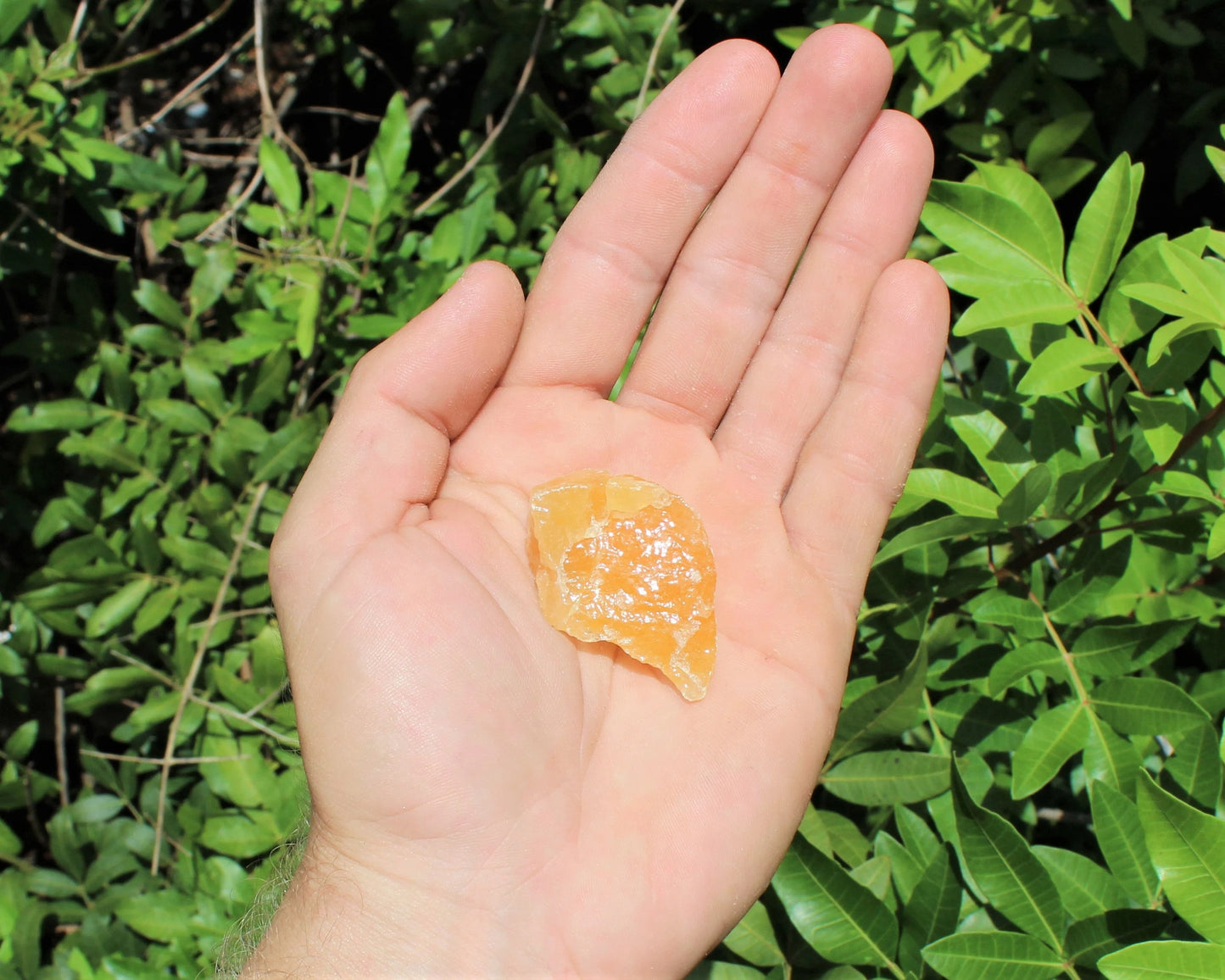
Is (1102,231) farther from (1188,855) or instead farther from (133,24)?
(133,24)

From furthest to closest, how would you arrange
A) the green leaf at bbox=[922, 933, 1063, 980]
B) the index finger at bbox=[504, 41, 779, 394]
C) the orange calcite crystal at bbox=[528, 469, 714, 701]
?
the index finger at bbox=[504, 41, 779, 394], the orange calcite crystal at bbox=[528, 469, 714, 701], the green leaf at bbox=[922, 933, 1063, 980]

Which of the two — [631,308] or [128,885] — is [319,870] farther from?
[631,308]

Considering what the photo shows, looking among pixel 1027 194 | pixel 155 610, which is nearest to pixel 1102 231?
pixel 1027 194

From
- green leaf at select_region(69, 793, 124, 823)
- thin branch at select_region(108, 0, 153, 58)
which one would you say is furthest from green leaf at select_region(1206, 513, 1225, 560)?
thin branch at select_region(108, 0, 153, 58)

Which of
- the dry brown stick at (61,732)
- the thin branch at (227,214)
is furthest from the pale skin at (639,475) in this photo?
the dry brown stick at (61,732)

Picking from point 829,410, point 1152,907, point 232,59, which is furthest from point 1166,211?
point 232,59

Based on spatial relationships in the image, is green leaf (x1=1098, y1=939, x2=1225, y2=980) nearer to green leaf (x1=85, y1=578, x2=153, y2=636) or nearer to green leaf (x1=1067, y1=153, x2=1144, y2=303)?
green leaf (x1=1067, y1=153, x2=1144, y2=303)
